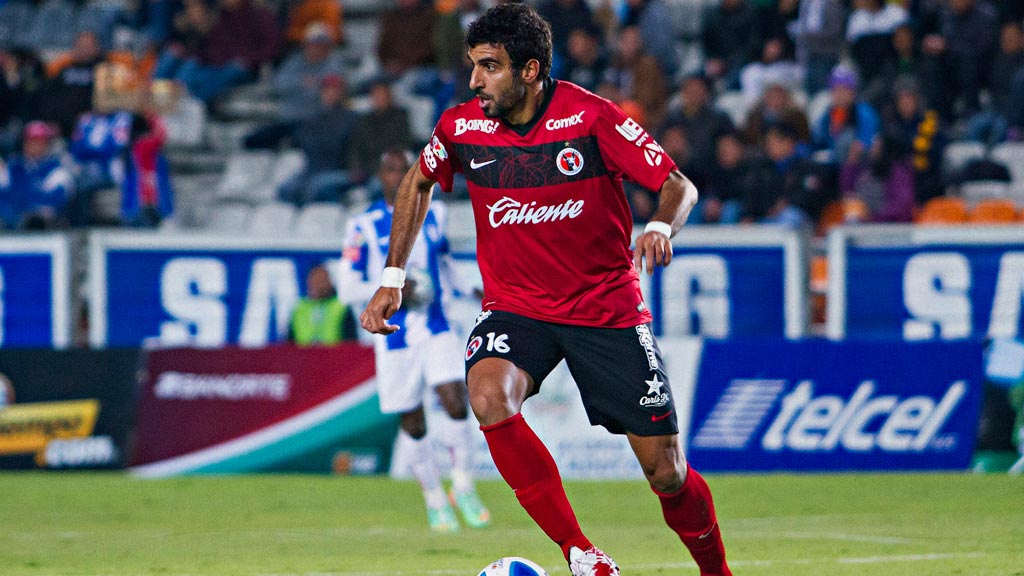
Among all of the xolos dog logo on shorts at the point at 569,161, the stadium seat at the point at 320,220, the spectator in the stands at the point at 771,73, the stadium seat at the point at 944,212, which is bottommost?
the stadium seat at the point at 320,220

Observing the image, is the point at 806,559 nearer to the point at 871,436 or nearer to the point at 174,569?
the point at 174,569

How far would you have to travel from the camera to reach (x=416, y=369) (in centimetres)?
1061

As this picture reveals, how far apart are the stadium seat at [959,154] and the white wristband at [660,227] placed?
12.0 m

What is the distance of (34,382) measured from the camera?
1481cm

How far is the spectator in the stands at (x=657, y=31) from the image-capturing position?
2006 centimetres

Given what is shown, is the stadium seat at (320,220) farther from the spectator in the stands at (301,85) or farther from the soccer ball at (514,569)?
the soccer ball at (514,569)

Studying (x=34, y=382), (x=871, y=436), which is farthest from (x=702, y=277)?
(x=34, y=382)

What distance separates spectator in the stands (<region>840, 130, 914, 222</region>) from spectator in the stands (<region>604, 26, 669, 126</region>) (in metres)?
2.96

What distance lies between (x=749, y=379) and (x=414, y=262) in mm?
4166

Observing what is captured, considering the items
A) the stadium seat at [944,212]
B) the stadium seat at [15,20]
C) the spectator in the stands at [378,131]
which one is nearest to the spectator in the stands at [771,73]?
the stadium seat at [944,212]

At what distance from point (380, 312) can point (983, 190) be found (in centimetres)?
Result: 1179

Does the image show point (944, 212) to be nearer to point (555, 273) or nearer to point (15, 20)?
point (555, 273)

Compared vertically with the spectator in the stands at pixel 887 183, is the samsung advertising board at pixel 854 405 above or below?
below

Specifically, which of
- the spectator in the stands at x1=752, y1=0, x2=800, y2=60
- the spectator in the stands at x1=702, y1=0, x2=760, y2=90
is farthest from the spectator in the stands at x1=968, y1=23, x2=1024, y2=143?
the spectator in the stands at x1=702, y1=0, x2=760, y2=90
